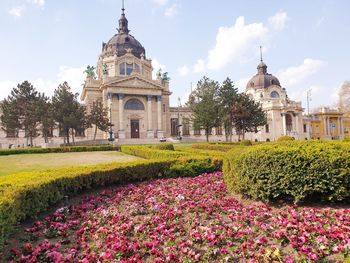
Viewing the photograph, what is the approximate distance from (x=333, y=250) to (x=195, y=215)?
2.83 metres

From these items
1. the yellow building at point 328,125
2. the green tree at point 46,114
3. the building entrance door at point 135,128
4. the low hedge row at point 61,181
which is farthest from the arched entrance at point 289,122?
the low hedge row at point 61,181

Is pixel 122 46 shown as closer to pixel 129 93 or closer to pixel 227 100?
pixel 129 93

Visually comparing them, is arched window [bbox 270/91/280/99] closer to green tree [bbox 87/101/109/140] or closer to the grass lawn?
green tree [bbox 87/101/109/140]

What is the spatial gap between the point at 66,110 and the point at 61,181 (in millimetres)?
31394

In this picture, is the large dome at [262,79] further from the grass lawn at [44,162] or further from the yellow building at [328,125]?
the grass lawn at [44,162]

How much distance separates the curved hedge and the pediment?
44691 millimetres

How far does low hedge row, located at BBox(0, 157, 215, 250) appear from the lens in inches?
217

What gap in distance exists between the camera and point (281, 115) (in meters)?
66.4

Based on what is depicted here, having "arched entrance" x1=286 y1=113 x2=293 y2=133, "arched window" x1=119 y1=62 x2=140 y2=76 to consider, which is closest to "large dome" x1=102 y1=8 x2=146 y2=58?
"arched window" x1=119 y1=62 x2=140 y2=76

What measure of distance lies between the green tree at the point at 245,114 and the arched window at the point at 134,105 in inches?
709

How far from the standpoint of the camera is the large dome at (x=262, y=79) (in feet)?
247

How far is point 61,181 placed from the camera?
784 centimetres

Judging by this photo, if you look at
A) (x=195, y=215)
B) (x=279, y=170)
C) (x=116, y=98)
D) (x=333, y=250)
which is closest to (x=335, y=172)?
(x=279, y=170)

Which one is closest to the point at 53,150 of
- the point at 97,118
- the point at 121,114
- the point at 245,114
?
the point at 97,118
